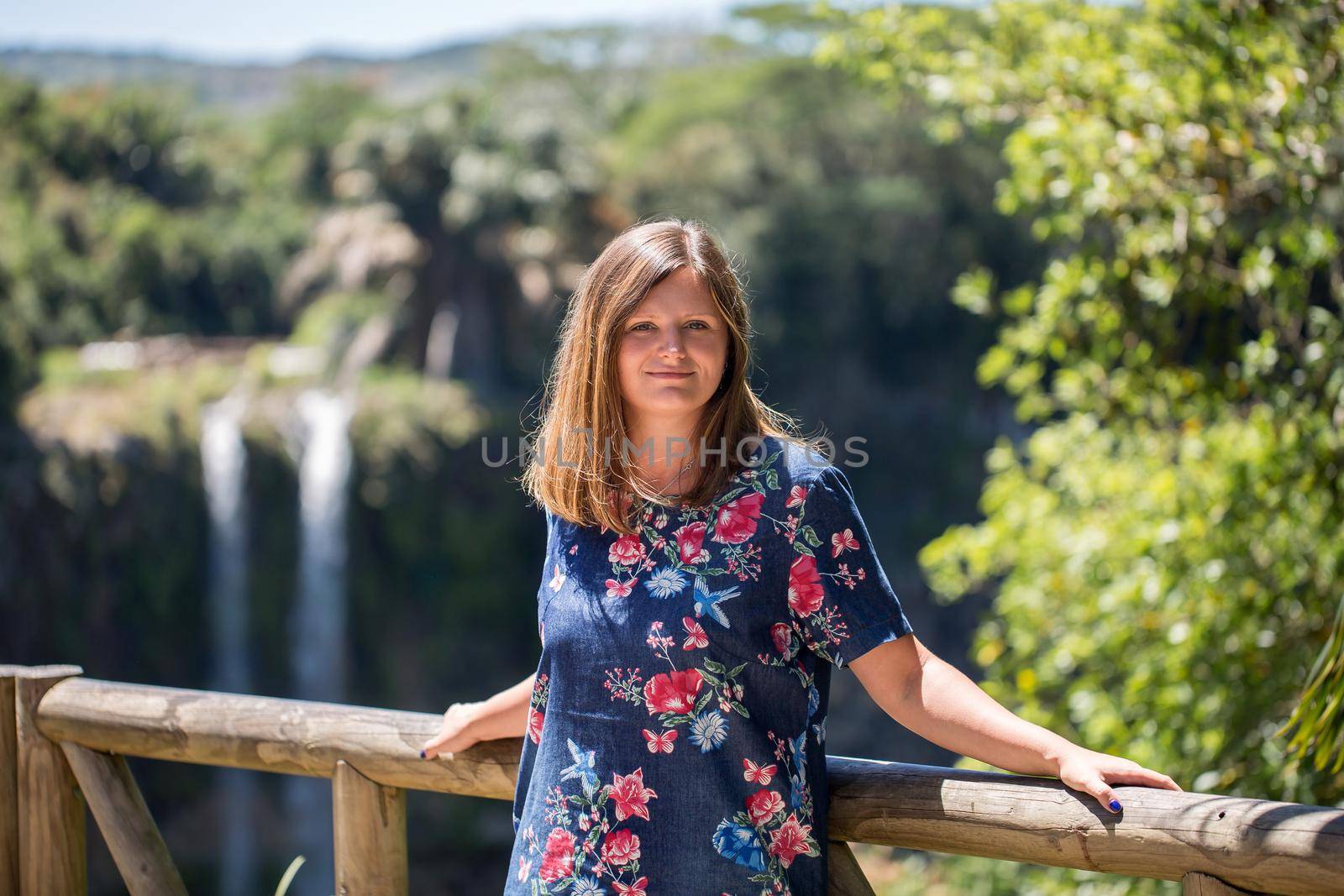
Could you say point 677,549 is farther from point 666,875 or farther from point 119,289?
point 119,289

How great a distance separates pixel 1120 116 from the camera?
11.1 feet

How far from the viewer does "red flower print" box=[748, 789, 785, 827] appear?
57.9 inches

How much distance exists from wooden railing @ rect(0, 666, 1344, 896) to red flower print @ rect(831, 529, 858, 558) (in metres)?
0.34

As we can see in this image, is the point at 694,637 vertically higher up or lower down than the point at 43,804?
higher up

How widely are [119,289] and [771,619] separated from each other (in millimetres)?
20011

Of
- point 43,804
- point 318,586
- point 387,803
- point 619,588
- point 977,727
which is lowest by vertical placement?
point 318,586

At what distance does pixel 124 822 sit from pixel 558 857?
3.59ft

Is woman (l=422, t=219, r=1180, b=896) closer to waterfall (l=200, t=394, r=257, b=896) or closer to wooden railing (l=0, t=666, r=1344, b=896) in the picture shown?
wooden railing (l=0, t=666, r=1344, b=896)

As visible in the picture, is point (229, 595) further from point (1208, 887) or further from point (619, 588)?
point (1208, 887)

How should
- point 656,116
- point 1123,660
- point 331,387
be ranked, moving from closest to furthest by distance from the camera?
point 1123,660 → point 331,387 → point 656,116

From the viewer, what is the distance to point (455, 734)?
5.93 ft

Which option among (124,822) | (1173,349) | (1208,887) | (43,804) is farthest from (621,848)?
(1173,349)

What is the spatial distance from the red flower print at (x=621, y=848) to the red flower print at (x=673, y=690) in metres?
0.15

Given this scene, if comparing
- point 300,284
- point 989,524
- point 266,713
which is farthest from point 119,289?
point 266,713
